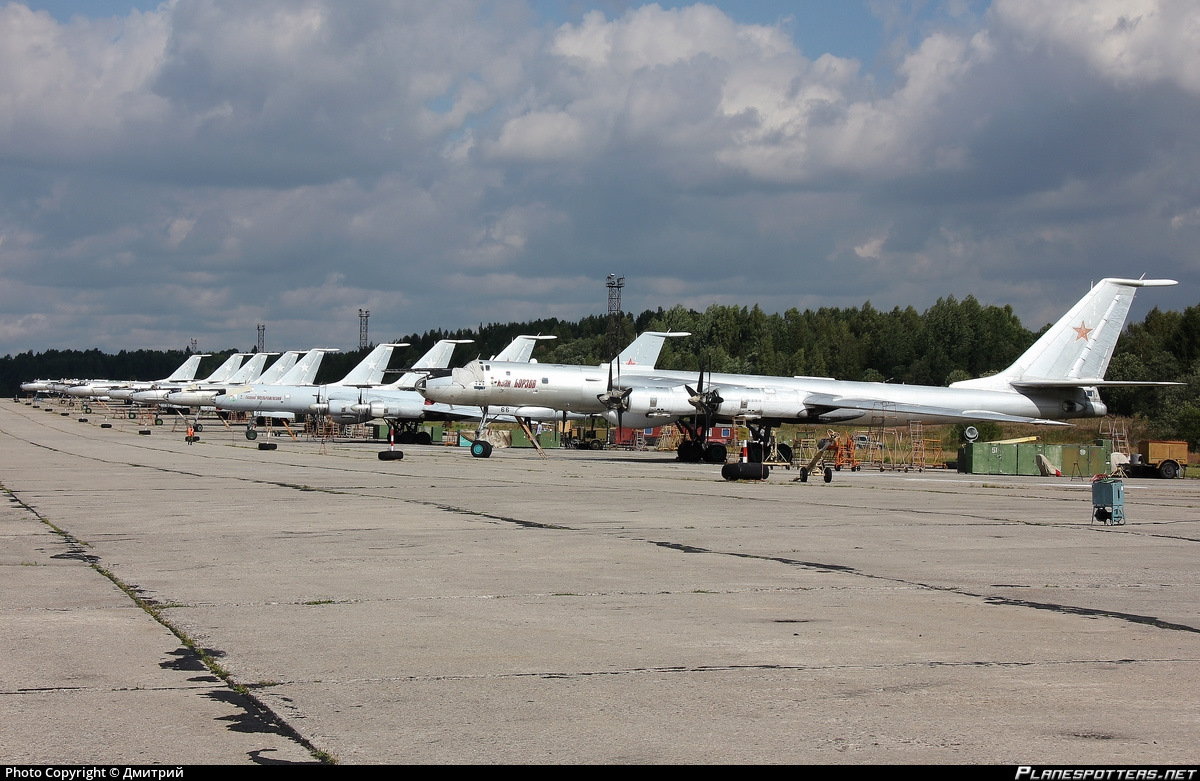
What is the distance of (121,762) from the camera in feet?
16.5

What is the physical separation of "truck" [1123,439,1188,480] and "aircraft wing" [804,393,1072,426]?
3749 mm

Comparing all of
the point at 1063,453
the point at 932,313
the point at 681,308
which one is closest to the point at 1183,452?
the point at 1063,453

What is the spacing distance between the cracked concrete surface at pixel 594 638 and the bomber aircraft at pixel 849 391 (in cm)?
2448

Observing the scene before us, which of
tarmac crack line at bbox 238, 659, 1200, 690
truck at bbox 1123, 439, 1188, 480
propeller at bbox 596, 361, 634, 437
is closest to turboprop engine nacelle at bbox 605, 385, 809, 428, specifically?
propeller at bbox 596, 361, 634, 437

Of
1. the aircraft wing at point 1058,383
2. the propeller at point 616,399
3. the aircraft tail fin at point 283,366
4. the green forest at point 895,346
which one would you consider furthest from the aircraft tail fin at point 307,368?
the aircraft wing at point 1058,383

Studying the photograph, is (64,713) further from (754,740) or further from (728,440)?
(728,440)

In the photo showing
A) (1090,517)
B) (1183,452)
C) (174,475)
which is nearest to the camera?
(1090,517)

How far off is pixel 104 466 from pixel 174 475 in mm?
6188

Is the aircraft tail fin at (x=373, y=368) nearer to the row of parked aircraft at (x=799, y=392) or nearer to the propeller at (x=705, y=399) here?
the row of parked aircraft at (x=799, y=392)

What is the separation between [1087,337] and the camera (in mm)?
45375

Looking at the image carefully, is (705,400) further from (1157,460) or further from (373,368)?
(373,368)

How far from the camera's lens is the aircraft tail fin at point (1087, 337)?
45.2 m

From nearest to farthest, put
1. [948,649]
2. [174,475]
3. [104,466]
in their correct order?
1. [948,649]
2. [174,475]
3. [104,466]

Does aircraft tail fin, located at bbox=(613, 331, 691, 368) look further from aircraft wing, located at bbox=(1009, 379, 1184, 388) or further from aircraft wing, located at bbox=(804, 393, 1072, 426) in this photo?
aircraft wing, located at bbox=(1009, 379, 1184, 388)
